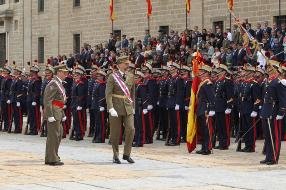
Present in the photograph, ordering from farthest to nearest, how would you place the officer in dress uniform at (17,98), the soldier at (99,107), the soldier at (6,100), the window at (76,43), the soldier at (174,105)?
the window at (76,43) < the soldier at (6,100) < the officer in dress uniform at (17,98) < the soldier at (99,107) < the soldier at (174,105)

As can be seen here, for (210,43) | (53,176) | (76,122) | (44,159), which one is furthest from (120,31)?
(53,176)

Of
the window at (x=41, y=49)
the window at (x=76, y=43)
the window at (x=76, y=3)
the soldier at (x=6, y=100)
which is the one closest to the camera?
the soldier at (x=6, y=100)

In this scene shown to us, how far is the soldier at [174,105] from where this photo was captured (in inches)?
816

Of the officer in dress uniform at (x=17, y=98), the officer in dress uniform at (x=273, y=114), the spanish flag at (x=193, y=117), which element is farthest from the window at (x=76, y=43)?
the officer in dress uniform at (x=273, y=114)

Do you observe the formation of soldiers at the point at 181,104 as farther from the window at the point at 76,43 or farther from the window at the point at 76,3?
the window at the point at 76,3

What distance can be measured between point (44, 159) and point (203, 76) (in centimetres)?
430

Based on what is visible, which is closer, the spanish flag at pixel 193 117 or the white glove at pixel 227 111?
the spanish flag at pixel 193 117

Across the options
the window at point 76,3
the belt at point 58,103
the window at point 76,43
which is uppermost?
the window at point 76,3

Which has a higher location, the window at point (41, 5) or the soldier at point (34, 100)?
the window at point (41, 5)

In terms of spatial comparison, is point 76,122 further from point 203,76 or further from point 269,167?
point 269,167

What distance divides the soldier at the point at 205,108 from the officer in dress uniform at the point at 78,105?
5.55 metres

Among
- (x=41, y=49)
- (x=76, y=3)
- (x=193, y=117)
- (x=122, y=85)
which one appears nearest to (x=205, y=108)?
(x=193, y=117)

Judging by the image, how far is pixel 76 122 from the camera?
75.5 feet

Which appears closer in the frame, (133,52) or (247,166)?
(247,166)
